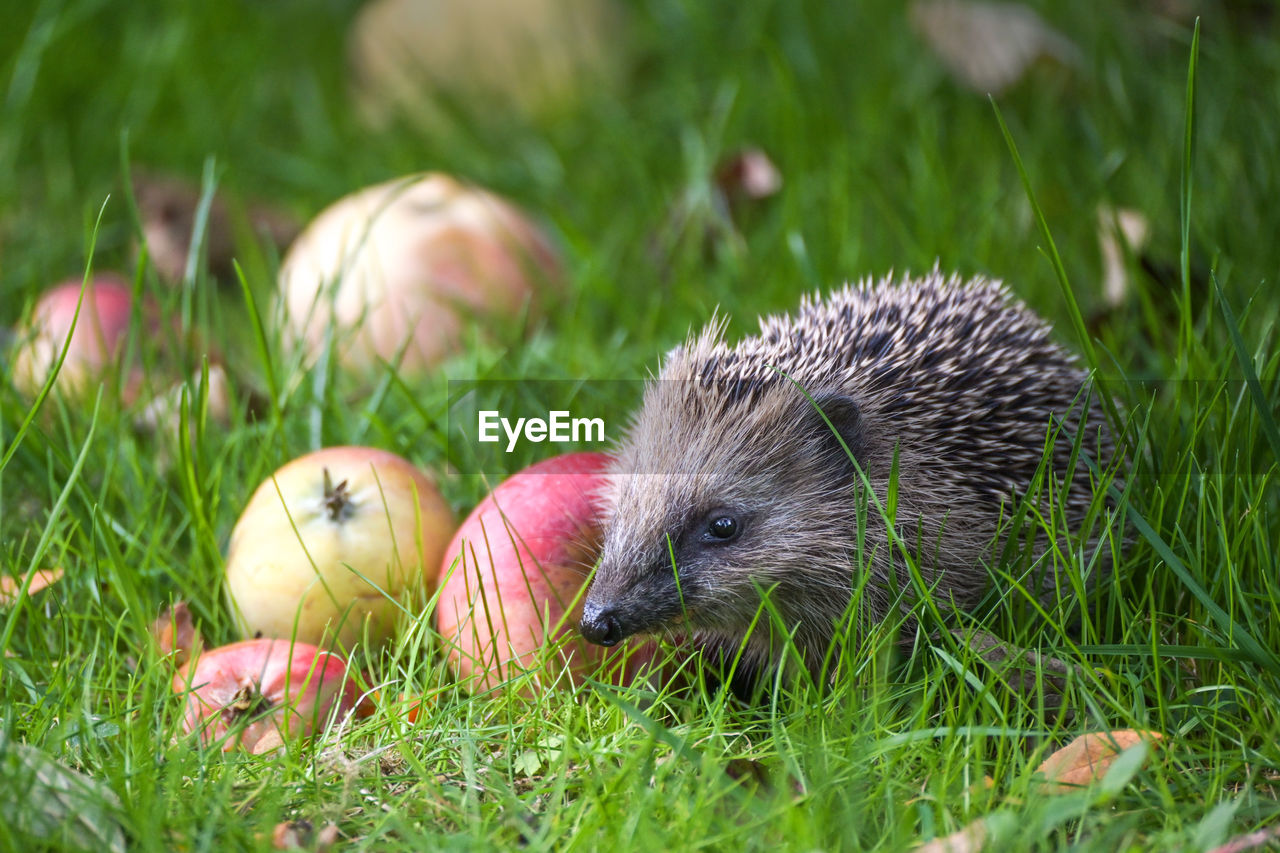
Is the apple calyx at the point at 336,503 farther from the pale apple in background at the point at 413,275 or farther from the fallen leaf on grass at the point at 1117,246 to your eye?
the fallen leaf on grass at the point at 1117,246

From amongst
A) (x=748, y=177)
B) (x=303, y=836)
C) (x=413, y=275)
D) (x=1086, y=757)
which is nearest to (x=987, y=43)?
(x=748, y=177)

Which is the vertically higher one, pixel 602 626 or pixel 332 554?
pixel 332 554

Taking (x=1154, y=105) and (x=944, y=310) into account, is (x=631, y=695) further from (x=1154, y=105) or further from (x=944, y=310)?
(x=1154, y=105)

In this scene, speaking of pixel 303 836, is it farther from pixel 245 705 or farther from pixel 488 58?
pixel 488 58

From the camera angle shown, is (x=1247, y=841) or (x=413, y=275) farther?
(x=413, y=275)

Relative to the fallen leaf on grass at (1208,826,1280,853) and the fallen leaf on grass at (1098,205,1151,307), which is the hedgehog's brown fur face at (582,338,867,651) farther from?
the fallen leaf on grass at (1098,205,1151,307)

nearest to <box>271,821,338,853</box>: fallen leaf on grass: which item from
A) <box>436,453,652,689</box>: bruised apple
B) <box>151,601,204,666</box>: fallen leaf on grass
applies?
<box>436,453,652,689</box>: bruised apple

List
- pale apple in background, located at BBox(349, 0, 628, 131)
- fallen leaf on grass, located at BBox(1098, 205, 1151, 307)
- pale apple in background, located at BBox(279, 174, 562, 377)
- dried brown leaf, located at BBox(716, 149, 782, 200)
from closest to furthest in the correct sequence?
fallen leaf on grass, located at BBox(1098, 205, 1151, 307) < pale apple in background, located at BBox(279, 174, 562, 377) < dried brown leaf, located at BBox(716, 149, 782, 200) < pale apple in background, located at BBox(349, 0, 628, 131)

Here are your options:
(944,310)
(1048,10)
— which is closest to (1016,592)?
(944,310)
